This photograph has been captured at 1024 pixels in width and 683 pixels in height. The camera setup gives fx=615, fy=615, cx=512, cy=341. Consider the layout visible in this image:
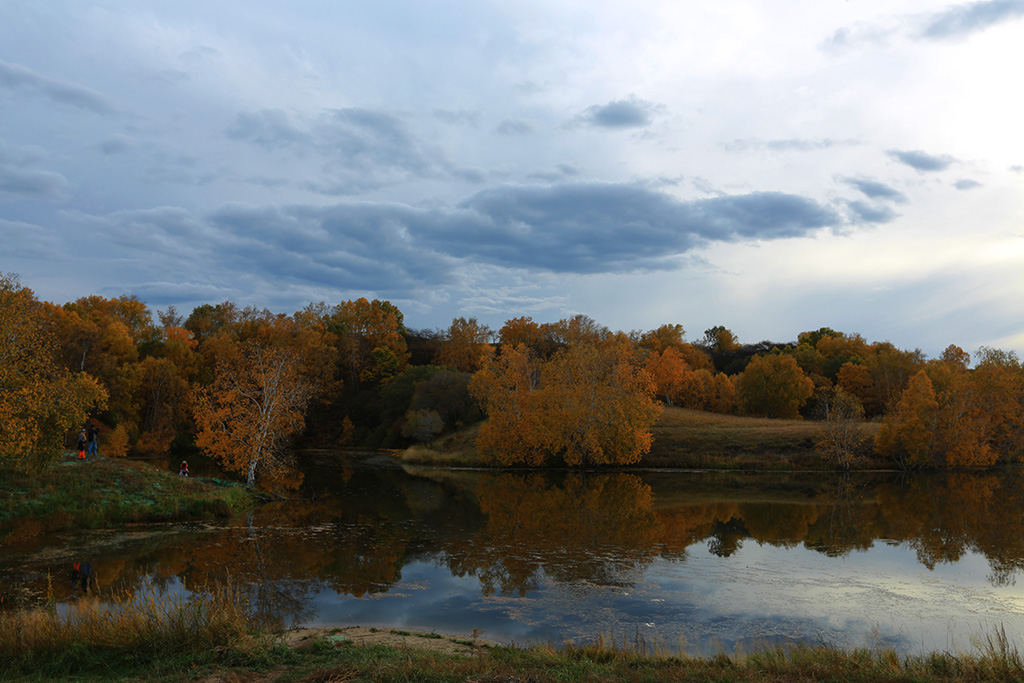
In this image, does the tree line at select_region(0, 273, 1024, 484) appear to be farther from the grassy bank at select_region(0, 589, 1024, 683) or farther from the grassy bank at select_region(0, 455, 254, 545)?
the grassy bank at select_region(0, 589, 1024, 683)

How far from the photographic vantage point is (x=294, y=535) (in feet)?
85.1

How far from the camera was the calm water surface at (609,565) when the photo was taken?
603 inches

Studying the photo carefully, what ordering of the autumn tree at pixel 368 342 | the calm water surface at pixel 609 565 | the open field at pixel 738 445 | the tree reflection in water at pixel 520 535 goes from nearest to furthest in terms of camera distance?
the calm water surface at pixel 609 565
the tree reflection in water at pixel 520 535
the open field at pixel 738 445
the autumn tree at pixel 368 342

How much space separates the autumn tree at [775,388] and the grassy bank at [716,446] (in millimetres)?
11957

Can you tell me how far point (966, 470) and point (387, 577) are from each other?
53.1 metres

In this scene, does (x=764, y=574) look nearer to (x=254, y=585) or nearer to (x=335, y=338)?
(x=254, y=585)

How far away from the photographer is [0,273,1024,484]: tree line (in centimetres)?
3256

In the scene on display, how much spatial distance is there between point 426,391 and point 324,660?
64598 mm

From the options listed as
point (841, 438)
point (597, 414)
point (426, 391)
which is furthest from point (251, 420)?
point (841, 438)

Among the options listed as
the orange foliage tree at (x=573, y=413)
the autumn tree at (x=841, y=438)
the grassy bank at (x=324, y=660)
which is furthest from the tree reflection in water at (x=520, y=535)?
the orange foliage tree at (x=573, y=413)

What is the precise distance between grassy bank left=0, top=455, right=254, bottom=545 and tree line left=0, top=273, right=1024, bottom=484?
4.32ft

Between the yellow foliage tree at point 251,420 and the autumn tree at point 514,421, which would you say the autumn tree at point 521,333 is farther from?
the yellow foliage tree at point 251,420

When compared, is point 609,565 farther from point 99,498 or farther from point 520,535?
point 99,498

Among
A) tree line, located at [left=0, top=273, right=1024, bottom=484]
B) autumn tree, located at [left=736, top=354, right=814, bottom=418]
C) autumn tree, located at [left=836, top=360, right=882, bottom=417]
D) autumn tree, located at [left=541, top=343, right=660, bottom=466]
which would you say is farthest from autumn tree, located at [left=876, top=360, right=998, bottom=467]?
autumn tree, located at [left=836, top=360, right=882, bottom=417]
